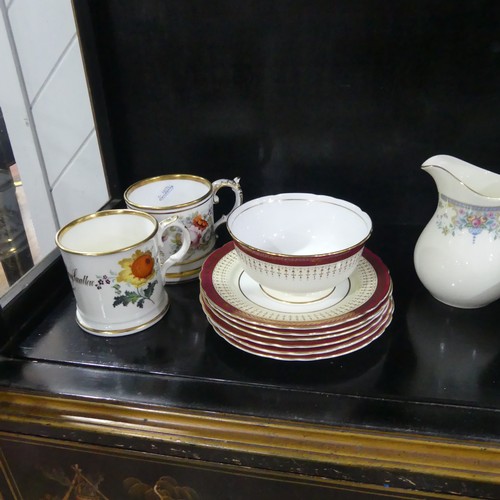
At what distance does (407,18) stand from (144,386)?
19.3 inches

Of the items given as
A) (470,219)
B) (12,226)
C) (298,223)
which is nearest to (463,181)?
(470,219)

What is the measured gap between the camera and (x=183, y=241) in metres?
0.57

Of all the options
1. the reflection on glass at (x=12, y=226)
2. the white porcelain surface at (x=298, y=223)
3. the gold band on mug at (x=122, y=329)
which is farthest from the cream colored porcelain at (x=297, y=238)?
the reflection on glass at (x=12, y=226)

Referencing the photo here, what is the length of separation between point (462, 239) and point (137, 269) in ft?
1.02

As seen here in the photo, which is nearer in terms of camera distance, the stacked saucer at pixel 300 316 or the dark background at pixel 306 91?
the stacked saucer at pixel 300 316

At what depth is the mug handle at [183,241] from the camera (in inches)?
21.4

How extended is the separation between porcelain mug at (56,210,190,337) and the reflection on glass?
10 cm

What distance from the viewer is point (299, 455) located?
419 mm

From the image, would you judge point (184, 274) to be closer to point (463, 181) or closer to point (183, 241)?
point (183, 241)

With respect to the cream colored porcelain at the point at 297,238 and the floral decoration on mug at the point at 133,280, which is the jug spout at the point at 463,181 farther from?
the floral decoration on mug at the point at 133,280

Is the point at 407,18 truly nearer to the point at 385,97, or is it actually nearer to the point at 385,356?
the point at 385,97

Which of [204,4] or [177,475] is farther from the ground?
[204,4]

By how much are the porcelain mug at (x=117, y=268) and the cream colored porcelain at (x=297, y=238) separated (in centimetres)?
8

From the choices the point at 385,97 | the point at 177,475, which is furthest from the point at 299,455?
the point at 385,97
